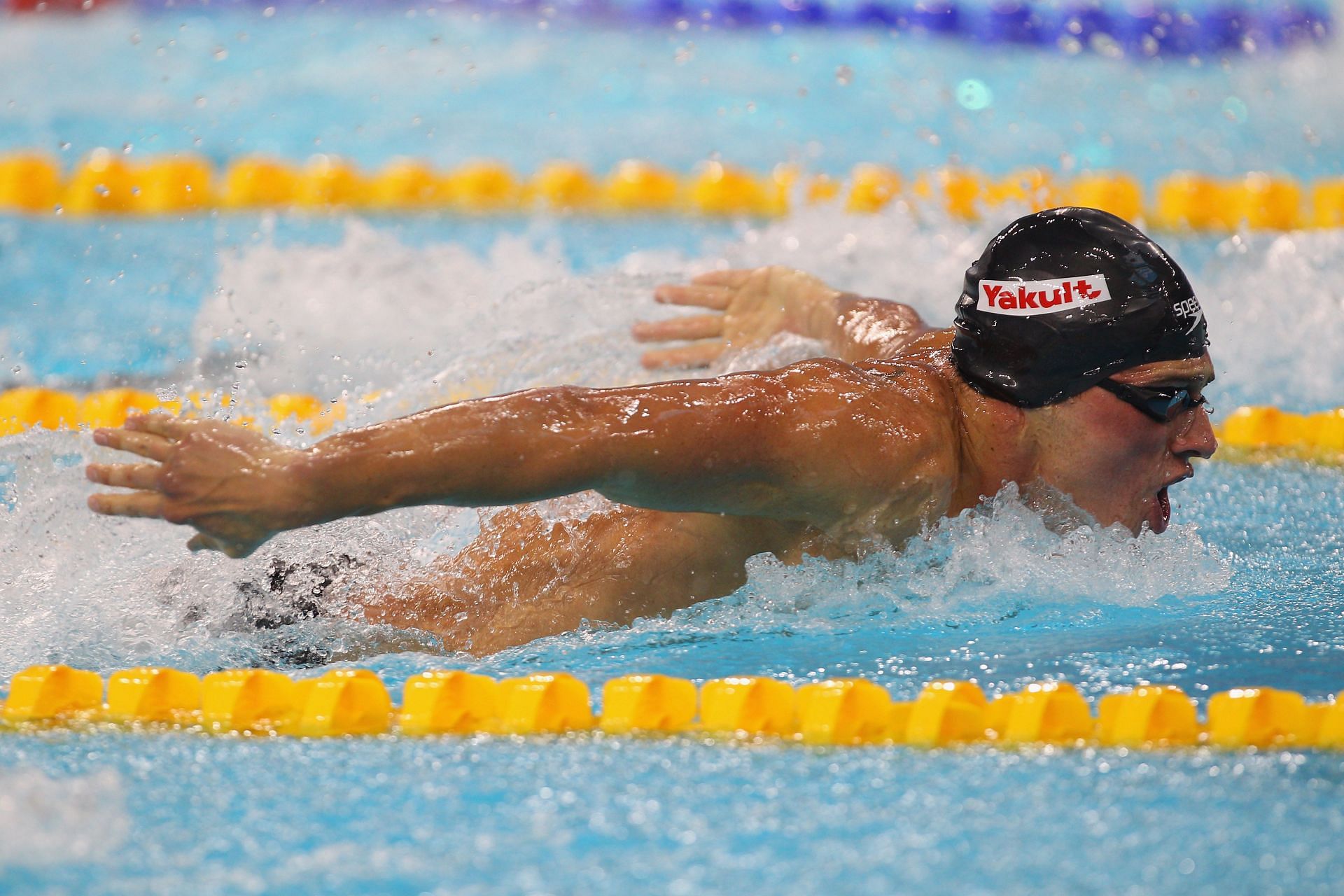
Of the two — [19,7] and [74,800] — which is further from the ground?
[19,7]

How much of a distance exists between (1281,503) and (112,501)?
2409mm

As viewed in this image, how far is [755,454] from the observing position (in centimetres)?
186

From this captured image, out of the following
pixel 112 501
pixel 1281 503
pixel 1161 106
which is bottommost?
pixel 1281 503

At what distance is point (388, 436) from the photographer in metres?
1.75

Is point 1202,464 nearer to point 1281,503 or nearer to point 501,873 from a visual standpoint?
point 1281,503

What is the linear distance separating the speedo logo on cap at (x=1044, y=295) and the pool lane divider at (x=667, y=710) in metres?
0.55

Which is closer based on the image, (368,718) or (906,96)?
(368,718)

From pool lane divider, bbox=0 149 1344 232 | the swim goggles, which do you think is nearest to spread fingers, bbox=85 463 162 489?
the swim goggles

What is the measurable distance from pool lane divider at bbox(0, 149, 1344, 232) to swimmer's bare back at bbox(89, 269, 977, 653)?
9.94 feet

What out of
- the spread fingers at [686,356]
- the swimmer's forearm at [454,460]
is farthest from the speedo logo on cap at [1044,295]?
the spread fingers at [686,356]

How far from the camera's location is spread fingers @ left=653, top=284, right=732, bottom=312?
9.94 ft

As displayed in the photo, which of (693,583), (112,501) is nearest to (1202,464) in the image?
(693,583)

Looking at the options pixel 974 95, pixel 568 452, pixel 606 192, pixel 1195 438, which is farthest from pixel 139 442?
pixel 974 95

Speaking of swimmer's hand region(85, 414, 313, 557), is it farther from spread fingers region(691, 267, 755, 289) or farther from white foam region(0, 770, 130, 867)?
spread fingers region(691, 267, 755, 289)
